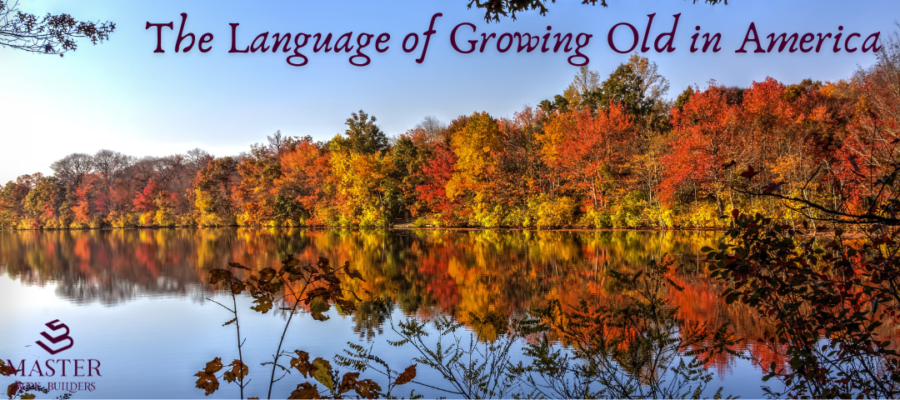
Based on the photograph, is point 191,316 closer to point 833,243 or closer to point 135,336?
point 135,336

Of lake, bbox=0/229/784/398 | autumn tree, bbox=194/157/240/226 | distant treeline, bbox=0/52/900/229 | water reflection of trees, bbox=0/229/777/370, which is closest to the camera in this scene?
lake, bbox=0/229/784/398

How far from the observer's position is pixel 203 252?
23.2 metres

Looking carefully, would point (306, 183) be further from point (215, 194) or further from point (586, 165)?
point (586, 165)

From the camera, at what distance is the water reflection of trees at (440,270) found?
9.84m

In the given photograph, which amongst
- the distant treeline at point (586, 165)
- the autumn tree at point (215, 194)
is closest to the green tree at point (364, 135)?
the distant treeline at point (586, 165)

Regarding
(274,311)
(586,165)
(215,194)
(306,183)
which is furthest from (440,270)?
(215,194)

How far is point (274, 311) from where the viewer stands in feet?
35.9

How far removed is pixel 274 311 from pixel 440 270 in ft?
16.3


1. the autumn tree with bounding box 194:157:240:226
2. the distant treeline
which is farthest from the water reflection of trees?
the autumn tree with bounding box 194:157:240:226

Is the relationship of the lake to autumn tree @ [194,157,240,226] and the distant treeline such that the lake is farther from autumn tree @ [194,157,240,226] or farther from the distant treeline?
autumn tree @ [194,157,240,226]

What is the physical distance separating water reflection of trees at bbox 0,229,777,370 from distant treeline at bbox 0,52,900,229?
14.7 feet

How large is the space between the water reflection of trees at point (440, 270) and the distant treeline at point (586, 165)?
4469mm

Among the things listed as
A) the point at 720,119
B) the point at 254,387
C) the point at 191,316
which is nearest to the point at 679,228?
the point at 720,119

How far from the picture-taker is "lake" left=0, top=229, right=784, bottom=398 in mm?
6734
